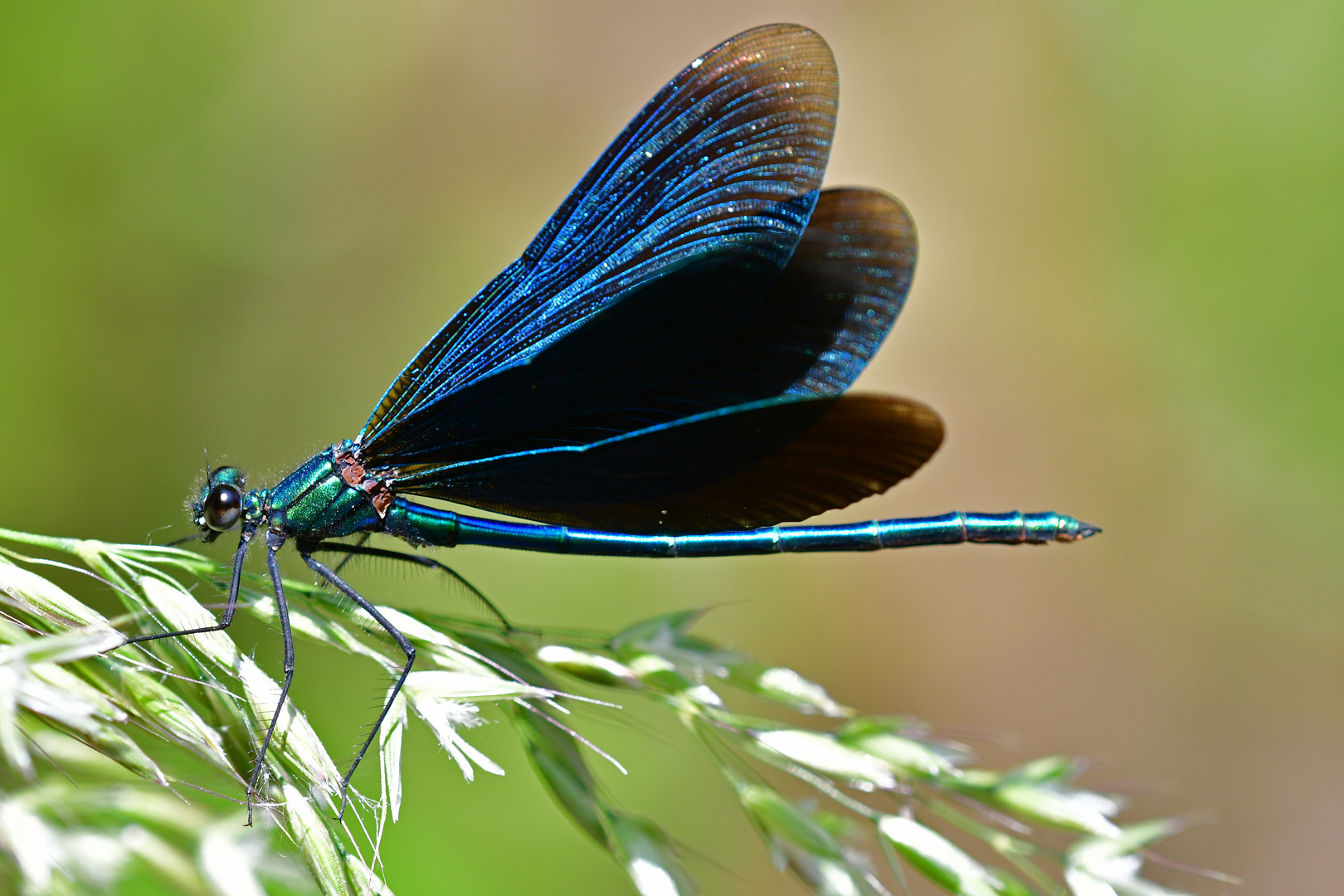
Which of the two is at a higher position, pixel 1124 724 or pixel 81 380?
pixel 81 380

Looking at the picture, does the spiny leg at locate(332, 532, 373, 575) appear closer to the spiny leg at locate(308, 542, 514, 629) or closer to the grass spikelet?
the spiny leg at locate(308, 542, 514, 629)

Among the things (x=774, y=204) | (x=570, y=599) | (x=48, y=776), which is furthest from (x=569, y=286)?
(x=570, y=599)

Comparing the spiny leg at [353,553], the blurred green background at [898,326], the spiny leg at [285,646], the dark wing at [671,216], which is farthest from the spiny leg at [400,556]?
the blurred green background at [898,326]

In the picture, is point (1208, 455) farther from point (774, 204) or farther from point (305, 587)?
point (305, 587)

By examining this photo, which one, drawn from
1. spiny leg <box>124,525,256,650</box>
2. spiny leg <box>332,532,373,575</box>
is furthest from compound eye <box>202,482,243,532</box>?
spiny leg <box>332,532,373,575</box>

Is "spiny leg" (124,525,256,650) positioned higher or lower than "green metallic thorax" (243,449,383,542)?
lower

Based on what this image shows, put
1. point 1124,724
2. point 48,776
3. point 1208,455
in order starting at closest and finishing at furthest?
point 48,776 < point 1124,724 < point 1208,455

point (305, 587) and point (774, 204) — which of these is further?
point (774, 204)
